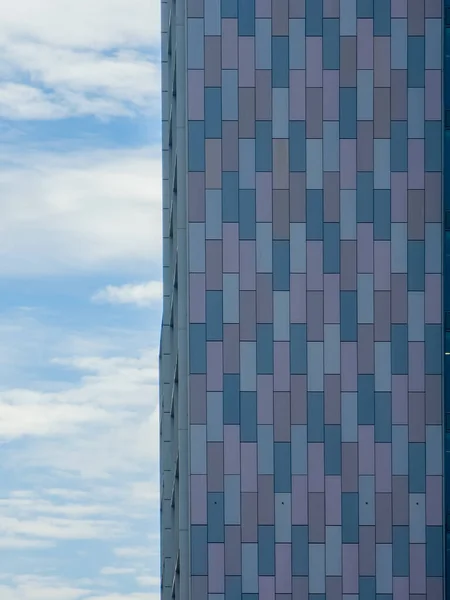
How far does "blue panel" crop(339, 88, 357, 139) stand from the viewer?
71.1 metres

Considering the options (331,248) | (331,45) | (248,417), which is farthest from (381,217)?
(248,417)

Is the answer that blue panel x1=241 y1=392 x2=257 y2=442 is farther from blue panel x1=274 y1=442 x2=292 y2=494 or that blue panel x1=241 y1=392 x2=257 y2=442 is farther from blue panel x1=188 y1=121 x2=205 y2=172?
blue panel x1=188 y1=121 x2=205 y2=172

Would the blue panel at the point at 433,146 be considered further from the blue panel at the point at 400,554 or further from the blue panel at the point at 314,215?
the blue panel at the point at 400,554

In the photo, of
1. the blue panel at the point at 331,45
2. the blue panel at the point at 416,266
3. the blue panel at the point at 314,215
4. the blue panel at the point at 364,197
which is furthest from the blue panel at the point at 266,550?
the blue panel at the point at 331,45

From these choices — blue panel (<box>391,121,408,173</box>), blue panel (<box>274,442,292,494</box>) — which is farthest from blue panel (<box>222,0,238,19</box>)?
blue panel (<box>274,442,292,494</box>)

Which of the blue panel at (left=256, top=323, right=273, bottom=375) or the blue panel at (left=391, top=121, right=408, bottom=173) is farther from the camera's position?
the blue panel at (left=391, top=121, right=408, bottom=173)

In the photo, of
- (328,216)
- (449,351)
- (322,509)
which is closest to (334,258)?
(328,216)

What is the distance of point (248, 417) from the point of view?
69.6 metres

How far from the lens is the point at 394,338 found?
7025 centimetres

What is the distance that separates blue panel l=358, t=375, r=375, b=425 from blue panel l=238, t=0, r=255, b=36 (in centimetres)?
1669

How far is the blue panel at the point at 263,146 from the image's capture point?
7075 centimetres

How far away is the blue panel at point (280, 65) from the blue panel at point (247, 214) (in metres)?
5.23

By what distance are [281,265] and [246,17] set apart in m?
11.6

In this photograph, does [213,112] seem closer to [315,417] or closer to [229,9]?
[229,9]
